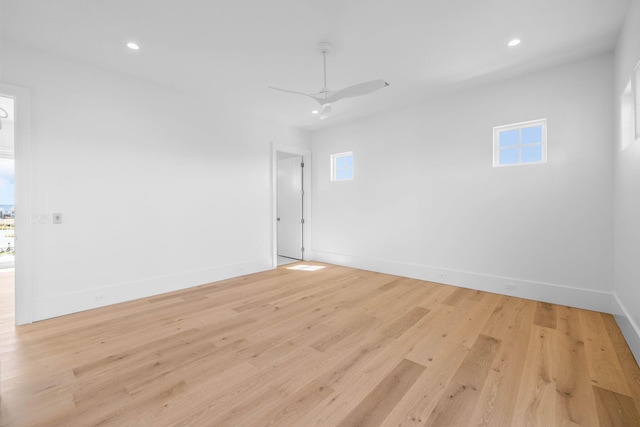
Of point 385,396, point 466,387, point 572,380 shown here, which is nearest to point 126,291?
point 385,396

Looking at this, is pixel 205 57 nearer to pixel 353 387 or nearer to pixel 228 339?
pixel 228 339

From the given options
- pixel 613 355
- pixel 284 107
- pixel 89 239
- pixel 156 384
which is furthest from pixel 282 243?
pixel 613 355

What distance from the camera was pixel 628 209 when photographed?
2449 millimetres

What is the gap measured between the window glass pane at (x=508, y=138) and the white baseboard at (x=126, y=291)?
4.52 meters

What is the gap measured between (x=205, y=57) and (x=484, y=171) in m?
3.95

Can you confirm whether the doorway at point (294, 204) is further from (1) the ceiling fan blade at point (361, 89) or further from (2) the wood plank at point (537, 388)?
(2) the wood plank at point (537, 388)

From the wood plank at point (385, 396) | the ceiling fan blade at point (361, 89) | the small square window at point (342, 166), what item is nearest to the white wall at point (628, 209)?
the wood plank at point (385, 396)

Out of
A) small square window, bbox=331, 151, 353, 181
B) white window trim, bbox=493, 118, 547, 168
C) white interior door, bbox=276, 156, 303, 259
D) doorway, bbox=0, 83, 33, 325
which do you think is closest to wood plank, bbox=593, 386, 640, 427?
white window trim, bbox=493, 118, 547, 168

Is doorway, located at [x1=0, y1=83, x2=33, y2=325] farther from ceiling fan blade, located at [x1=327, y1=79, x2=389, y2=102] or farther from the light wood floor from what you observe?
ceiling fan blade, located at [x1=327, y1=79, x2=389, y2=102]

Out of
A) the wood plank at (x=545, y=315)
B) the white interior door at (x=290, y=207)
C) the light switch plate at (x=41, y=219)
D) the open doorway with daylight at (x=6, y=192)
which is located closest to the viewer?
the wood plank at (x=545, y=315)

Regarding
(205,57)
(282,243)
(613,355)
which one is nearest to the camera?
(613,355)

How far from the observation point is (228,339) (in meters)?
2.54

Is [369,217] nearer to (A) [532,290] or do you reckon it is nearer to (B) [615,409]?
(A) [532,290]

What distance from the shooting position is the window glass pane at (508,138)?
3.71 m
